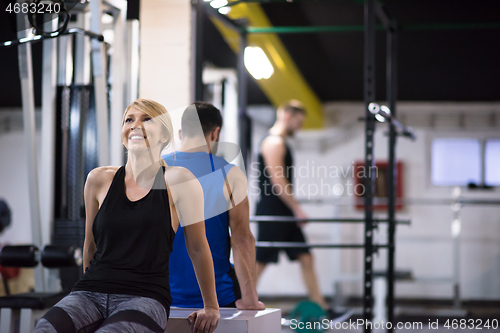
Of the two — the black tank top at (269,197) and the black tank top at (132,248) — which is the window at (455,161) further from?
the black tank top at (132,248)

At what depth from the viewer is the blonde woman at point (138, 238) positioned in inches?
58.5

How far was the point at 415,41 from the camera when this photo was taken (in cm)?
490

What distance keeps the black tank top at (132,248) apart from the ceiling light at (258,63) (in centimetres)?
294

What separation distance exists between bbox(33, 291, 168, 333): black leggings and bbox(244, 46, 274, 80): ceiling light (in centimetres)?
309

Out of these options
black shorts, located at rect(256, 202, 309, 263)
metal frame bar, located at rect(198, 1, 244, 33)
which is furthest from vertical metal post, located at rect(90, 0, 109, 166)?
black shorts, located at rect(256, 202, 309, 263)

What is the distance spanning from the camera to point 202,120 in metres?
1.99

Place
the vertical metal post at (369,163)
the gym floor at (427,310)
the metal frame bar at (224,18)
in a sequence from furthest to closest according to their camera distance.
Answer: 1. the gym floor at (427,310)
2. the metal frame bar at (224,18)
3. the vertical metal post at (369,163)

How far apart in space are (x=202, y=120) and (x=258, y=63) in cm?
266

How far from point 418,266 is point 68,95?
472 centimetres

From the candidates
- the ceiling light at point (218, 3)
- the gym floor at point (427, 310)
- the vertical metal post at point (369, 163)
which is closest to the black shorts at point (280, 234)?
the gym floor at point (427, 310)

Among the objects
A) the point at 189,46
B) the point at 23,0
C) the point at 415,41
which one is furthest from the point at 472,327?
the point at 23,0

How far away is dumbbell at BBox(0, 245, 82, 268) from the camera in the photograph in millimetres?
2553

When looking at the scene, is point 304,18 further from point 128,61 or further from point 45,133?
point 45,133

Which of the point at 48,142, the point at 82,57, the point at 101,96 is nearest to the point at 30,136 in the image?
the point at 48,142
